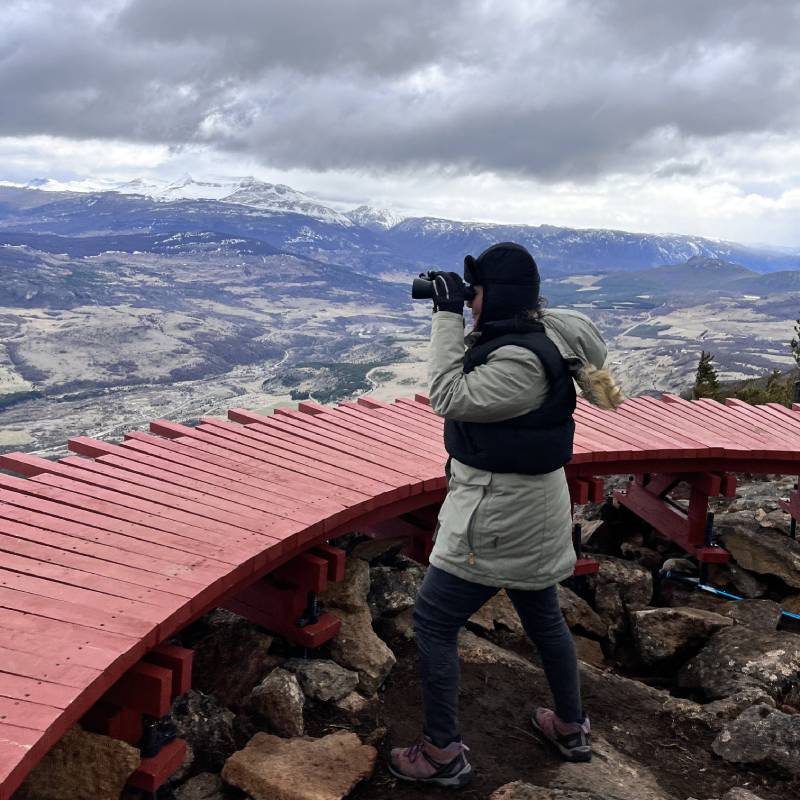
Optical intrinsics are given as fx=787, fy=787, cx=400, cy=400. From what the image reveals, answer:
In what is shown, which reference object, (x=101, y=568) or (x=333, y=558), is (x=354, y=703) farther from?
(x=101, y=568)

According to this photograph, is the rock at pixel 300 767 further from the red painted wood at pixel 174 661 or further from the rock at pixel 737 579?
the rock at pixel 737 579

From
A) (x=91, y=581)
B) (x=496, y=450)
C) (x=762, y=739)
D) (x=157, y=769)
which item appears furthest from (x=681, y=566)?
(x=91, y=581)

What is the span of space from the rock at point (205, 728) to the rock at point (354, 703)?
2.16 ft

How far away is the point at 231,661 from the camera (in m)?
5.15

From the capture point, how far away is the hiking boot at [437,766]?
3.90 meters

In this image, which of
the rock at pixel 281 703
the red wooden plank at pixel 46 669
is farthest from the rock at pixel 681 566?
the red wooden plank at pixel 46 669

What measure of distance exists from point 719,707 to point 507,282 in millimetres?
3333

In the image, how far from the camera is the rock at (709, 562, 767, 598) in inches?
311

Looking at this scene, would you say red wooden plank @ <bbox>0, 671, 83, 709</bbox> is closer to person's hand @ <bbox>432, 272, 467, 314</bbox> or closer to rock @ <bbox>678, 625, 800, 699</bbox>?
person's hand @ <bbox>432, 272, 467, 314</bbox>

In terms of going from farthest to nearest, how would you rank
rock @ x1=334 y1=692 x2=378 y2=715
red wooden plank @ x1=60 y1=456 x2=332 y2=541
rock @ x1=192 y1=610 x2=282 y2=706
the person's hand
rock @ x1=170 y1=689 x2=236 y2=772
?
red wooden plank @ x1=60 y1=456 x2=332 y2=541, rock @ x1=192 y1=610 x2=282 y2=706, rock @ x1=334 y1=692 x2=378 y2=715, rock @ x1=170 y1=689 x2=236 y2=772, the person's hand

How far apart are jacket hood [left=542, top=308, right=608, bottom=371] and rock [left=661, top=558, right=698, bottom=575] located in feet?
17.5

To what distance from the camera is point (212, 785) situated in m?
4.02

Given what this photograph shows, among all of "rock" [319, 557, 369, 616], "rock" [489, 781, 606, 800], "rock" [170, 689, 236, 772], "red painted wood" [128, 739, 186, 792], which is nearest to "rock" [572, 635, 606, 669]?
"rock" [319, 557, 369, 616]

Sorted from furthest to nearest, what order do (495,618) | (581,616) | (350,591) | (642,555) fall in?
(642,555)
(581,616)
(495,618)
(350,591)
